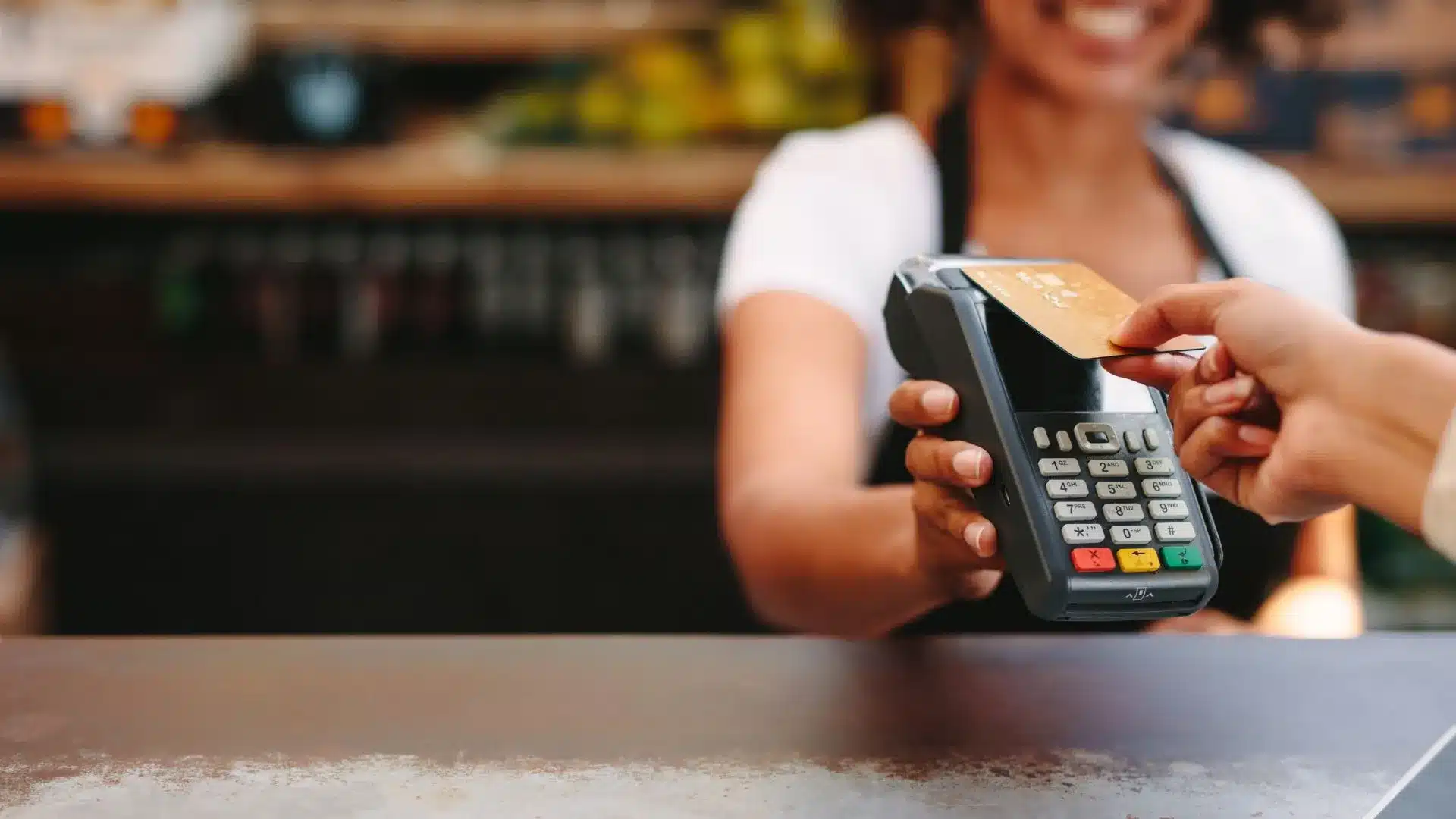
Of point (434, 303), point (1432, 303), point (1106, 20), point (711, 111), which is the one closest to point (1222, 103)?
point (1432, 303)

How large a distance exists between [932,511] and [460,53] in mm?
2013

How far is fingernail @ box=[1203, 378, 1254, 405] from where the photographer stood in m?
0.51

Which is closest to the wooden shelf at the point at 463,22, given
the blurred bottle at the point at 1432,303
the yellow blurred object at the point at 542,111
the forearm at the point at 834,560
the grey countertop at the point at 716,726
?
the yellow blurred object at the point at 542,111

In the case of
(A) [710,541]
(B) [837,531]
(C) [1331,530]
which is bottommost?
(A) [710,541]

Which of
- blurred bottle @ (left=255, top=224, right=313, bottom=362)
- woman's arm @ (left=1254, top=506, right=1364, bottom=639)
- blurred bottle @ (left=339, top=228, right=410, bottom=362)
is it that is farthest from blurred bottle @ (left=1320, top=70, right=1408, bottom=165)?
blurred bottle @ (left=255, top=224, right=313, bottom=362)

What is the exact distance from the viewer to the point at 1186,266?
125cm

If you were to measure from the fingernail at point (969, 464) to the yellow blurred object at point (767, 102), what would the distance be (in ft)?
5.86

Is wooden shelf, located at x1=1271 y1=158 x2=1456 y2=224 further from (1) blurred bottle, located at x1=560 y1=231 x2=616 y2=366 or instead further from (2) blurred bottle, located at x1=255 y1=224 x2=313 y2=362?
(2) blurred bottle, located at x1=255 y1=224 x2=313 y2=362

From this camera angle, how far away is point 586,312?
2.26m

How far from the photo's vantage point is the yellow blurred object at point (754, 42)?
2.24m

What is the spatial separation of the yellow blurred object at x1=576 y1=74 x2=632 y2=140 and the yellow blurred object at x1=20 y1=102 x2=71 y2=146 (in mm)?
891

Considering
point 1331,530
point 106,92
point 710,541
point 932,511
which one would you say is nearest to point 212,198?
point 106,92

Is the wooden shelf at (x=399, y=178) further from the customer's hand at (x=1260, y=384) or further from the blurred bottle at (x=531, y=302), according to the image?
the customer's hand at (x=1260, y=384)

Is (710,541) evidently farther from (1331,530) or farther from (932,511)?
(932,511)
